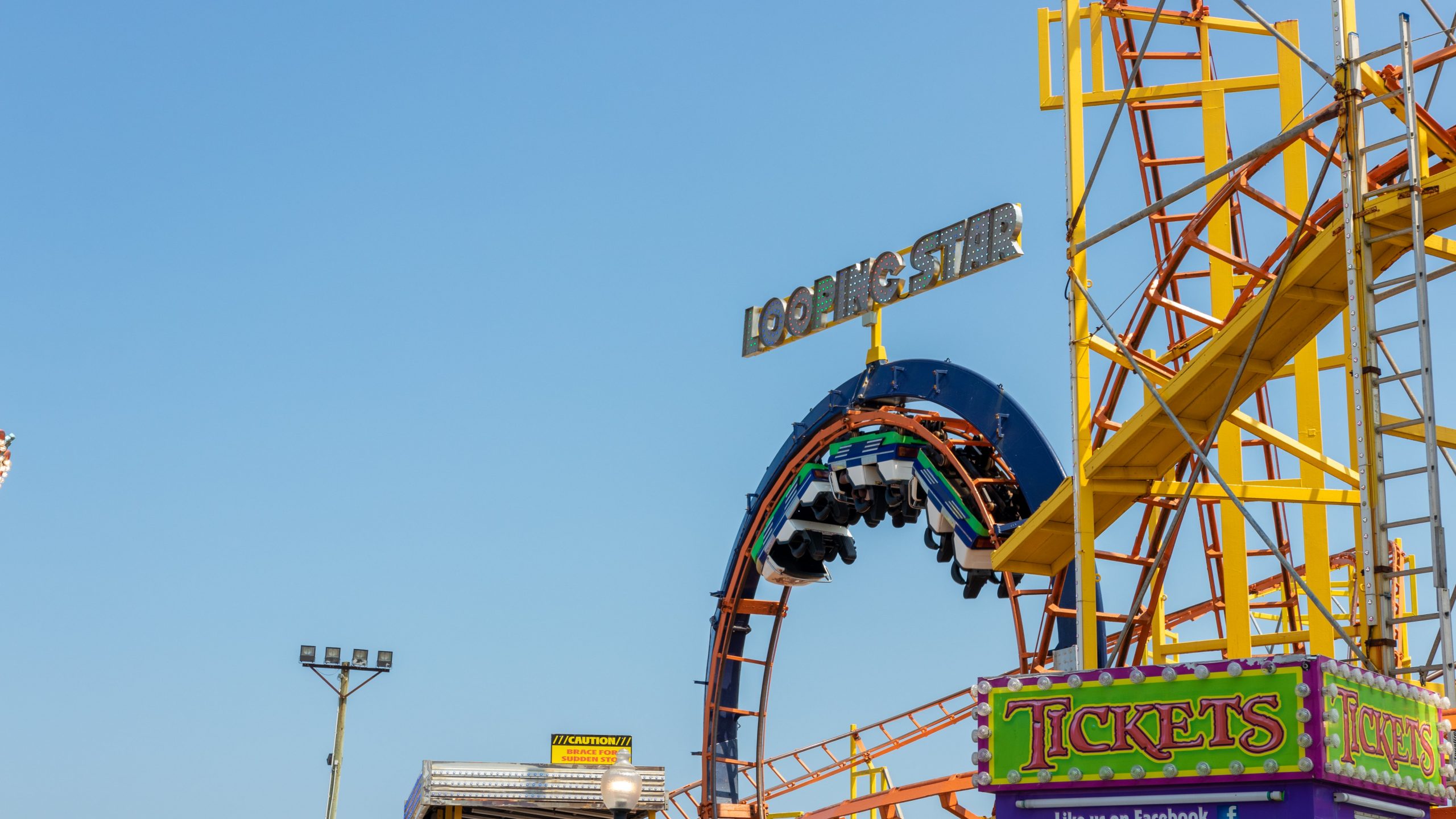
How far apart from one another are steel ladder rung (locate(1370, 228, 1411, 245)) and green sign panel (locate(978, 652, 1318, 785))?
4.67 meters

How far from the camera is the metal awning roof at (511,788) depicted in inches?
797

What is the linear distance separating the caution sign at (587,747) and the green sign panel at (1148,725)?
14.4 meters

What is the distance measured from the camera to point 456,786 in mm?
20422

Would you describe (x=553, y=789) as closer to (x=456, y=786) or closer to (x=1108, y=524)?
(x=456, y=786)

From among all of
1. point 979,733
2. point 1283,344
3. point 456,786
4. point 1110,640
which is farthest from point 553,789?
point 1283,344

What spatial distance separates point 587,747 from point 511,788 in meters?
6.66

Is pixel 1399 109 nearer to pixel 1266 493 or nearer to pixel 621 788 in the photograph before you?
pixel 1266 493

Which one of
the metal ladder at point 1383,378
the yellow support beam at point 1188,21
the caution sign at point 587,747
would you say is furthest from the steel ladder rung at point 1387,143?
the caution sign at point 587,747

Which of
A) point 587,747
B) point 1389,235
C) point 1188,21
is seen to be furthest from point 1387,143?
point 587,747

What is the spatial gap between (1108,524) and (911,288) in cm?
709

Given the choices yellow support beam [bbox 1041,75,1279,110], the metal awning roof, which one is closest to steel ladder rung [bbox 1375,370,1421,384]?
yellow support beam [bbox 1041,75,1279,110]

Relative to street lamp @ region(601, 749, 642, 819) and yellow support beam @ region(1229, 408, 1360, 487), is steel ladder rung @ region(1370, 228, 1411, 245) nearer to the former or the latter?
yellow support beam @ region(1229, 408, 1360, 487)

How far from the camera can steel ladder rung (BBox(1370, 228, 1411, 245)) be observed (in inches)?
564

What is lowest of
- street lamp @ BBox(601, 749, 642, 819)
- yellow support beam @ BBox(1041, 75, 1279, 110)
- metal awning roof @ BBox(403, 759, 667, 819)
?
street lamp @ BBox(601, 749, 642, 819)
